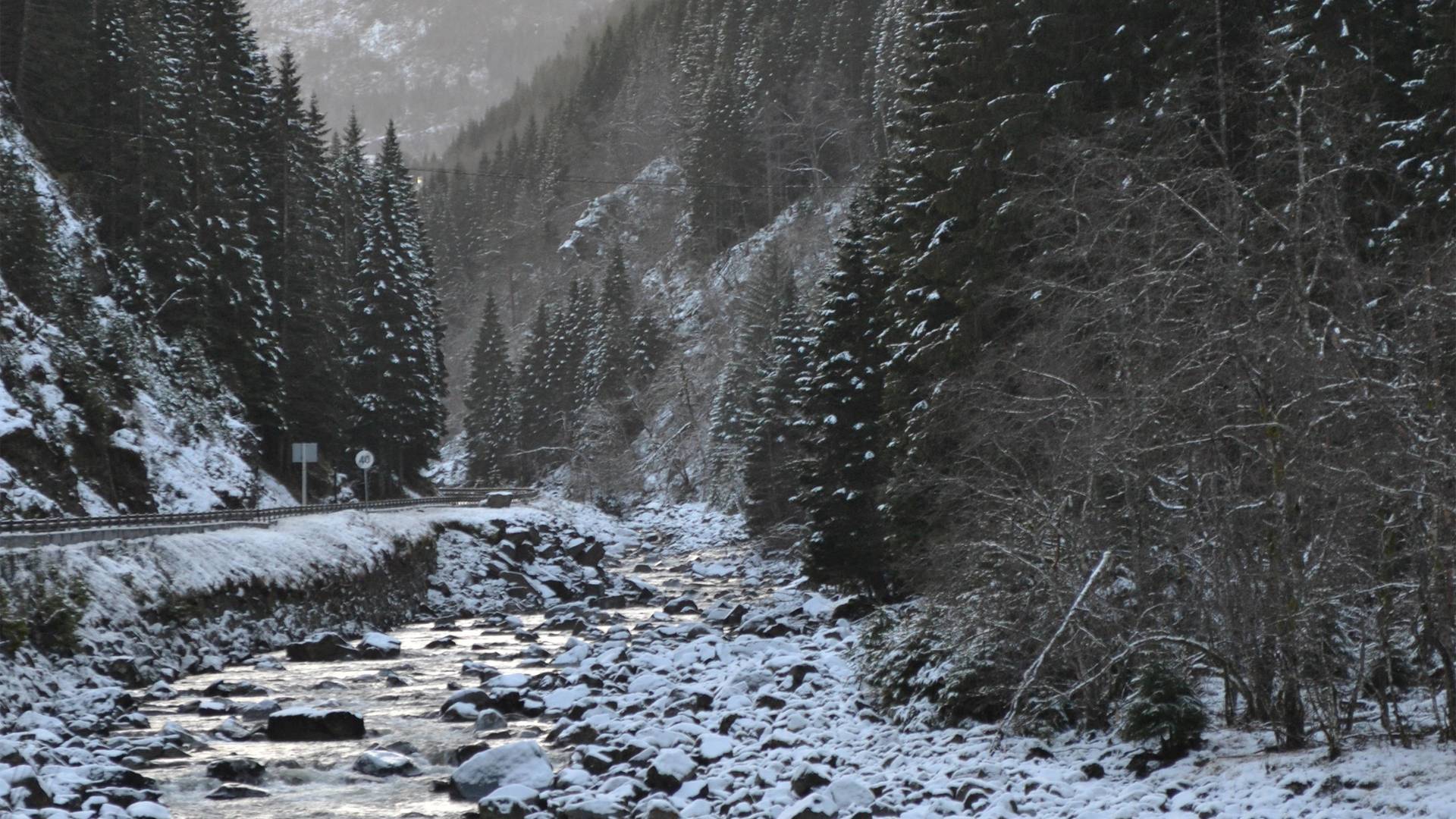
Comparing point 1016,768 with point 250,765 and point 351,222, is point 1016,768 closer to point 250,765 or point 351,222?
point 250,765

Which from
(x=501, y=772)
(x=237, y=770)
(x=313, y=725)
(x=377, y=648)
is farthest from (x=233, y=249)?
(x=501, y=772)

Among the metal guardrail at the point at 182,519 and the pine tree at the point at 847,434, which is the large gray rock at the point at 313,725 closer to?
the metal guardrail at the point at 182,519

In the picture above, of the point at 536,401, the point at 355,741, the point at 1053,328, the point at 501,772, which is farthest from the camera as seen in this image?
the point at 536,401

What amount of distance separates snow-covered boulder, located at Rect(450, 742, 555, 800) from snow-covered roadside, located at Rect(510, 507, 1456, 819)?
0.29 meters

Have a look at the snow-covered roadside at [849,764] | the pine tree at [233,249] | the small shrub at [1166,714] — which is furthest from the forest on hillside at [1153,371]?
the pine tree at [233,249]

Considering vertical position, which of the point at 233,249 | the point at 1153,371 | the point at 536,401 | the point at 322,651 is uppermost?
the point at 233,249

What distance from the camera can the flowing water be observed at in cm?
1258

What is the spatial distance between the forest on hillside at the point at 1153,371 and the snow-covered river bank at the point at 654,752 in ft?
2.01

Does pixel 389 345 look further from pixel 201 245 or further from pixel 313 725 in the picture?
pixel 313 725

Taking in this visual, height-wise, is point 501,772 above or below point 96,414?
below

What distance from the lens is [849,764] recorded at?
12.5m

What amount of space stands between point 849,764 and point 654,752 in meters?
2.41

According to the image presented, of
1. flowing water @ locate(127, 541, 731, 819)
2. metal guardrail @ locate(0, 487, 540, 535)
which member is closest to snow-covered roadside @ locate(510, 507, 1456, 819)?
flowing water @ locate(127, 541, 731, 819)

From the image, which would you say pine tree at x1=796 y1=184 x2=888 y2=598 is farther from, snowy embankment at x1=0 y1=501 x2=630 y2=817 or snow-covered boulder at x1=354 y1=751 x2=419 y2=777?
snow-covered boulder at x1=354 y1=751 x2=419 y2=777
